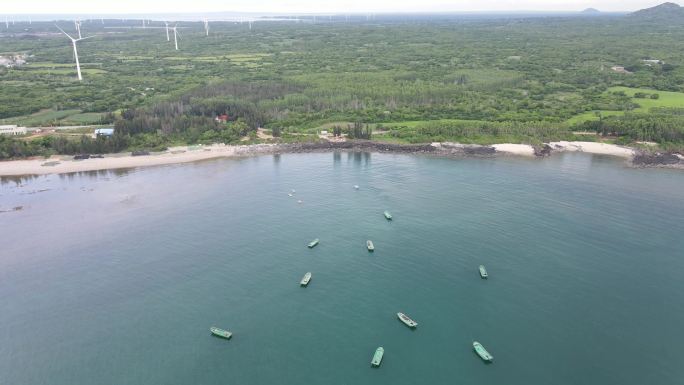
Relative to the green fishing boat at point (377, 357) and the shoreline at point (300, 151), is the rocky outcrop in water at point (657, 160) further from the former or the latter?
the green fishing boat at point (377, 357)

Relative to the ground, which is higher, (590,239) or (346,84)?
(346,84)

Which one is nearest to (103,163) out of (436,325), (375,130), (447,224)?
(375,130)

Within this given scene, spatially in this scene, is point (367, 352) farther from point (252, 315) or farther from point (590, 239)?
point (590, 239)

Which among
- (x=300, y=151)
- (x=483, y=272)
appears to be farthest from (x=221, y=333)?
(x=300, y=151)

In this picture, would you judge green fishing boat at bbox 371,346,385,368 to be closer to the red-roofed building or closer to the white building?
the red-roofed building

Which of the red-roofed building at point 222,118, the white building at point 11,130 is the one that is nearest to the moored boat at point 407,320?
the red-roofed building at point 222,118

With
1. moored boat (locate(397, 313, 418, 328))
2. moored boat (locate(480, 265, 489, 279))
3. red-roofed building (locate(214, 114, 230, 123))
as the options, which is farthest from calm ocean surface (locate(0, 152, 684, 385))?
red-roofed building (locate(214, 114, 230, 123))

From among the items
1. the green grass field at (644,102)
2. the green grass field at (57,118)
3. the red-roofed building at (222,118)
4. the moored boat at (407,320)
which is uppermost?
the green grass field at (644,102)
